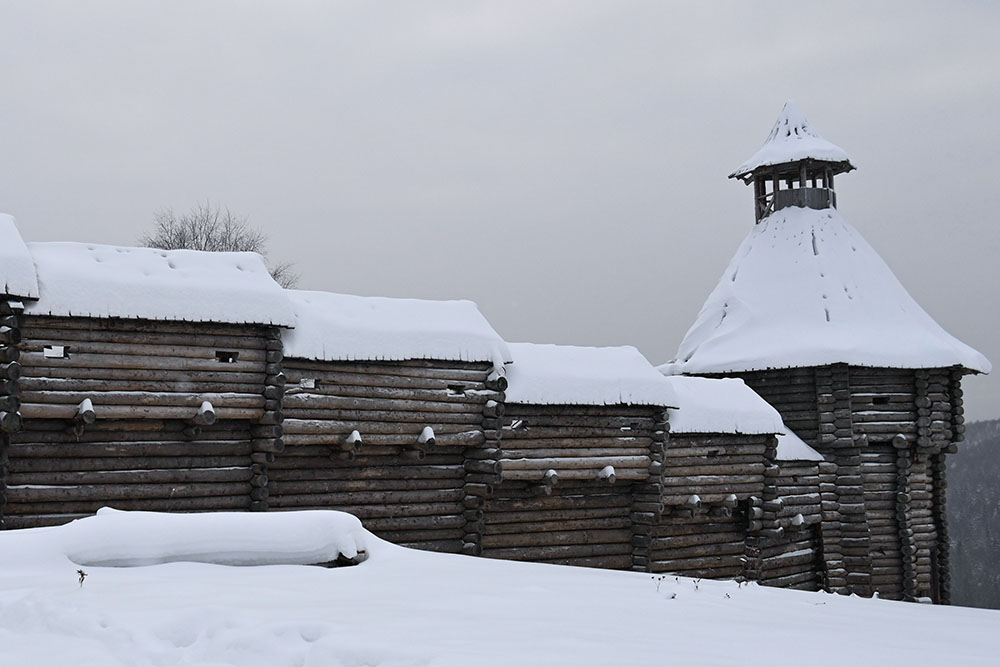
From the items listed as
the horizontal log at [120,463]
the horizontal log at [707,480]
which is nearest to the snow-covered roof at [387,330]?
the horizontal log at [120,463]

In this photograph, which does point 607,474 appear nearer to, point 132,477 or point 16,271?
point 132,477

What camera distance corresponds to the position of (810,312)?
1047 inches

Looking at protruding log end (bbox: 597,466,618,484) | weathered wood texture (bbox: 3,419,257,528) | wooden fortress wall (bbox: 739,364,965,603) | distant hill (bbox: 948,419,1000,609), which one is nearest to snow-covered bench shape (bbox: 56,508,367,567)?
weathered wood texture (bbox: 3,419,257,528)

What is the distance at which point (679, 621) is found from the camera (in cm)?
646

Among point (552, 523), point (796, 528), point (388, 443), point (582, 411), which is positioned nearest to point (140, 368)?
point (388, 443)

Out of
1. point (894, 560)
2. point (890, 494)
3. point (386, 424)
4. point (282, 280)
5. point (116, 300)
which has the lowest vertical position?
point (894, 560)

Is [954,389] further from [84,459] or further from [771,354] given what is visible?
[84,459]

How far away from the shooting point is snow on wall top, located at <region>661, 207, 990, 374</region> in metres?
24.8

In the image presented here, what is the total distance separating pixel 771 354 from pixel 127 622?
2141 cm

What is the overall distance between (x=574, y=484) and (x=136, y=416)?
7894 mm

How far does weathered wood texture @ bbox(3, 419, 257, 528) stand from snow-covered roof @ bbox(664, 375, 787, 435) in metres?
8.08

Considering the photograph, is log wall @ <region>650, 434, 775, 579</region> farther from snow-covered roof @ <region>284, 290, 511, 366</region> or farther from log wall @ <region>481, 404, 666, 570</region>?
snow-covered roof @ <region>284, 290, 511, 366</region>

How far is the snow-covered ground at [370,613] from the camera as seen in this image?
5160 millimetres

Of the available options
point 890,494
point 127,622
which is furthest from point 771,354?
point 127,622
